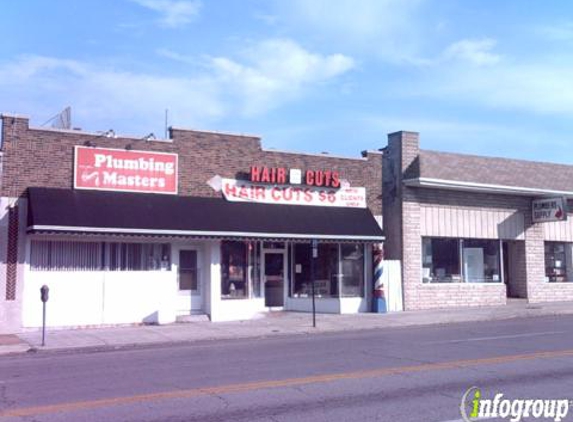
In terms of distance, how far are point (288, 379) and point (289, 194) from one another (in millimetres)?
13677

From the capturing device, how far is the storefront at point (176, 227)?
1959 centimetres

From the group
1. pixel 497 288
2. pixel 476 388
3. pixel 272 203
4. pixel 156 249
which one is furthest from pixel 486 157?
pixel 476 388

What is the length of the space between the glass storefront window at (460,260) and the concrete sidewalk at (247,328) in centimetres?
162

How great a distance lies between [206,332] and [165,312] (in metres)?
2.58

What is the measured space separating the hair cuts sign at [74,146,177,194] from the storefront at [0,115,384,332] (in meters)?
0.03

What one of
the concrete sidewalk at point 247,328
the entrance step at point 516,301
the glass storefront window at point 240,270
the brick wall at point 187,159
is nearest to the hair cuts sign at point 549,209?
the entrance step at point 516,301

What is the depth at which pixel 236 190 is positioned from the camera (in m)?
Result: 23.1

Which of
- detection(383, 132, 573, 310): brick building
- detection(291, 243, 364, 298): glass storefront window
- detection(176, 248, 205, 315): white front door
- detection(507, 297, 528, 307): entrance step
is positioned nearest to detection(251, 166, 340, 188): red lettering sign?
detection(291, 243, 364, 298): glass storefront window

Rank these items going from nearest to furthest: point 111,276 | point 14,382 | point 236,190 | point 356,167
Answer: point 14,382 → point 111,276 → point 236,190 → point 356,167

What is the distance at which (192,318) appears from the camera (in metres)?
22.1

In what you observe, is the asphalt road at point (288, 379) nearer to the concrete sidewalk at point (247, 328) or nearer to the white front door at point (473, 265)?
the concrete sidewalk at point (247, 328)

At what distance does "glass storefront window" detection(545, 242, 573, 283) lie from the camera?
3038 centimetres

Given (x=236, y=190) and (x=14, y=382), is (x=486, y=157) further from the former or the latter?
(x=14, y=382)

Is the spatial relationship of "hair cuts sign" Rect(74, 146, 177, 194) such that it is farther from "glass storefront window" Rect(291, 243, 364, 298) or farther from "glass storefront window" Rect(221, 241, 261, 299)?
"glass storefront window" Rect(291, 243, 364, 298)
